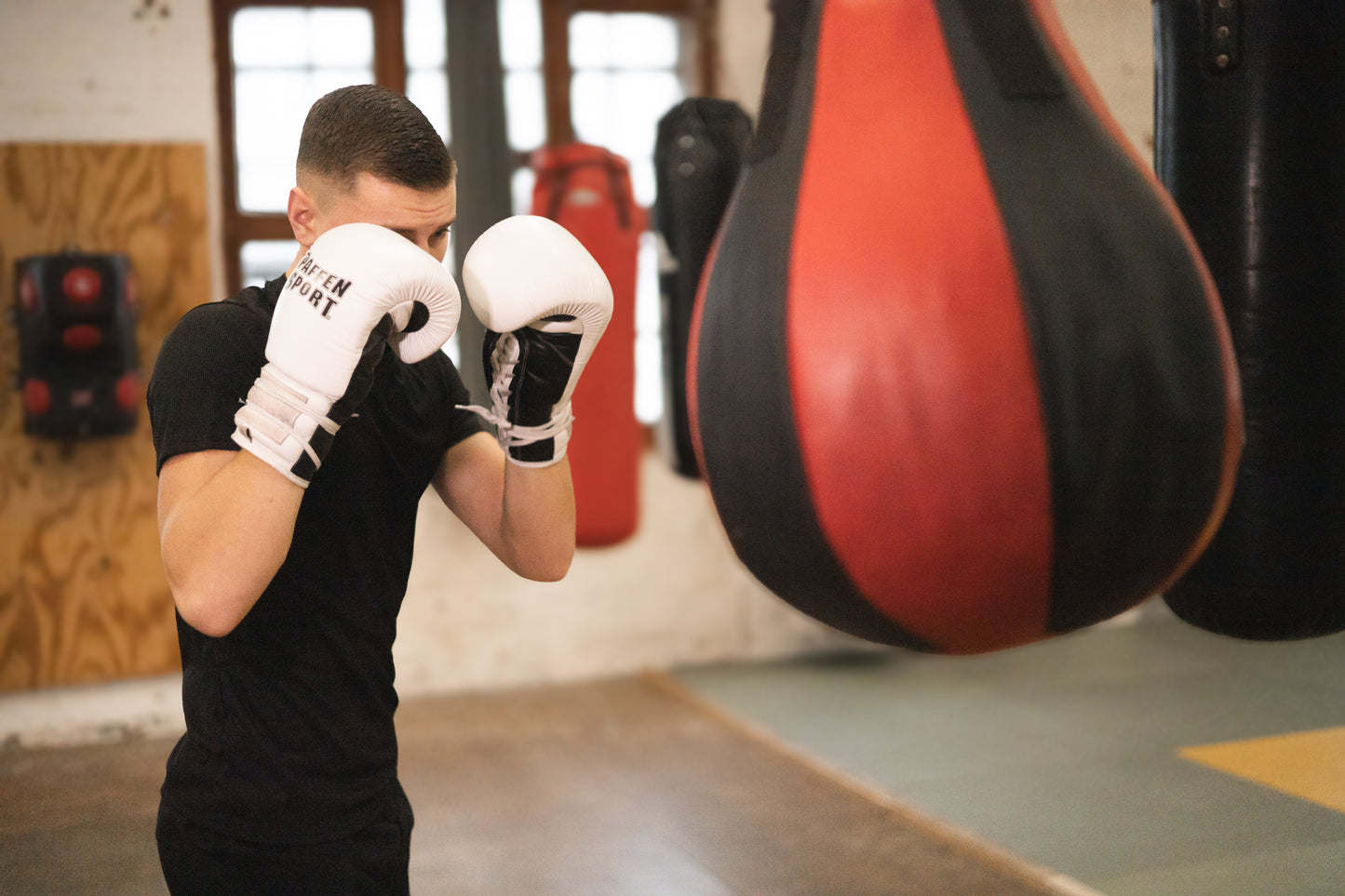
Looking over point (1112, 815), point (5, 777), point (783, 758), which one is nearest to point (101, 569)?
point (5, 777)

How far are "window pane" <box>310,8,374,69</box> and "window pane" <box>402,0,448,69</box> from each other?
13 cm

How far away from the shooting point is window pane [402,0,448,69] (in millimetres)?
4098

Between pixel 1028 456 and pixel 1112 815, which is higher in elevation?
pixel 1028 456

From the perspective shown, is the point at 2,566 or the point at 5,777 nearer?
the point at 5,777

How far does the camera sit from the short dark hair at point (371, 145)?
45.7 inches

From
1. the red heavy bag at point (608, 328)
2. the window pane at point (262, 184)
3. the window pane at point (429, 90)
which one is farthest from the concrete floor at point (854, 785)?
the window pane at point (429, 90)

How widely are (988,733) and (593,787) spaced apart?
3.96 ft

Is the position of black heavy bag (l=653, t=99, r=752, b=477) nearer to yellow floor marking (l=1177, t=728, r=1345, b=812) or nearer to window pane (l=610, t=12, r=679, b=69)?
window pane (l=610, t=12, r=679, b=69)

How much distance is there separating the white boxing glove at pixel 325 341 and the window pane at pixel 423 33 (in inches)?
129

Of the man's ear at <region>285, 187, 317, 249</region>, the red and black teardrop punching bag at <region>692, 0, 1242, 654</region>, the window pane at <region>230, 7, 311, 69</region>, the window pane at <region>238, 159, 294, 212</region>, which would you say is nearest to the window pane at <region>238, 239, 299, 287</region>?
the window pane at <region>238, 159, 294, 212</region>

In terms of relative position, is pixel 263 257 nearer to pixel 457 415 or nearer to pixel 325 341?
pixel 457 415

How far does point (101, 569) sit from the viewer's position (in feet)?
12.3

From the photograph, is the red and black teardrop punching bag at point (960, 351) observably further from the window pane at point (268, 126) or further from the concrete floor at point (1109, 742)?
the window pane at point (268, 126)

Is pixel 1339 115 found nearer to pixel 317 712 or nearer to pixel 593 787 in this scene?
pixel 317 712
